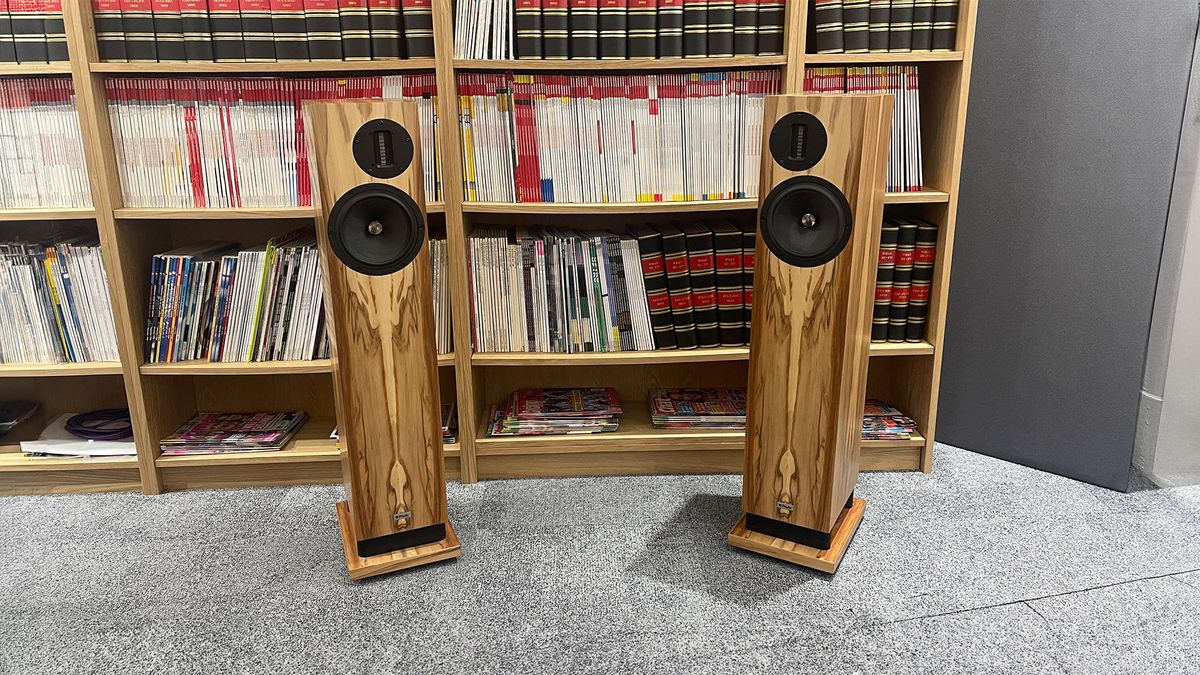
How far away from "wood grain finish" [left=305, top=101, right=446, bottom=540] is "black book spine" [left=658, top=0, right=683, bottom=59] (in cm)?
66

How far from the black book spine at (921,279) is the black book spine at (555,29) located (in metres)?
0.94

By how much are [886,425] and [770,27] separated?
1023 mm

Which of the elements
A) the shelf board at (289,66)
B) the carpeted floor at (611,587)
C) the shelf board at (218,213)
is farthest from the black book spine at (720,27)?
the carpeted floor at (611,587)

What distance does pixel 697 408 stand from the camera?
2.20 m

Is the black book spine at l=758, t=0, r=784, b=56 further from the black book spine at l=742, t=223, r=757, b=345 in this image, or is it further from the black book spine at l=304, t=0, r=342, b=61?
the black book spine at l=304, t=0, r=342, b=61

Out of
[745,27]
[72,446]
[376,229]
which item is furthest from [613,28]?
[72,446]

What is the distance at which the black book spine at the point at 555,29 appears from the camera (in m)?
1.88

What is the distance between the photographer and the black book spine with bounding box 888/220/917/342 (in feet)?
6.66

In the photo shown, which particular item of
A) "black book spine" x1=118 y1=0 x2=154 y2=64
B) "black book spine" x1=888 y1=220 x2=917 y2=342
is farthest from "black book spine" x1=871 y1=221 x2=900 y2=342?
"black book spine" x1=118 y1=0 x2=154 y2=64

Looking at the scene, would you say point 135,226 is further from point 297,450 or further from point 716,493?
point 716,493

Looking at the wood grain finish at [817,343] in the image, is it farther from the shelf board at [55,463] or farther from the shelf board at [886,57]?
the shelf board at [55,463]

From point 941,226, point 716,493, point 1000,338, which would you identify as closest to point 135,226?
point 716,493

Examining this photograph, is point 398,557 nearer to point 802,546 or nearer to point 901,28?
point 802,546

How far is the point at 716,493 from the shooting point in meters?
2.04
